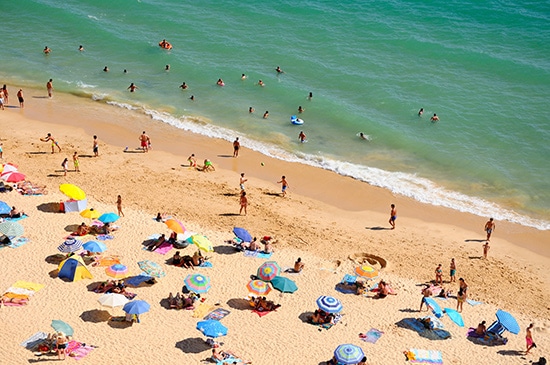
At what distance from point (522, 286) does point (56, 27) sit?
3902 cm

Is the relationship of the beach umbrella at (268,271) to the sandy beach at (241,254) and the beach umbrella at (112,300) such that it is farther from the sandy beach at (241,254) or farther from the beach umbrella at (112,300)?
the beach umbrella at (112,300)

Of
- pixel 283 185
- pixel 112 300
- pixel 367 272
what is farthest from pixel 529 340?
pixel 112 300

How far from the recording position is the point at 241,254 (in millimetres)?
23391

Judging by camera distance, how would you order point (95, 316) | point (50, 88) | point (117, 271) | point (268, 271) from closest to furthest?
point (95, 316), point (117, 271), point (268, 271), point (50, 88)

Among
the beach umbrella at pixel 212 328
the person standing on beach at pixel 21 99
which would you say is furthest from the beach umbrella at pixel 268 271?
the person standing on beach at pixel 21 99

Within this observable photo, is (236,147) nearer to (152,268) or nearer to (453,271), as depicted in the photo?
(152,268)

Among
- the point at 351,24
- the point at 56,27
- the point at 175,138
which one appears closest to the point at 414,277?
the point at 175,138

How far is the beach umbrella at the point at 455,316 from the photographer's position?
19.9 meters

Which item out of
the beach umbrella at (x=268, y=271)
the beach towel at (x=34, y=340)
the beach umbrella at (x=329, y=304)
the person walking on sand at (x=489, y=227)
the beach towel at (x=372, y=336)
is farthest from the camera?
the person walking on sand at (x=489, y=227)

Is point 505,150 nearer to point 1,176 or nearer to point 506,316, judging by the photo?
point 506,316

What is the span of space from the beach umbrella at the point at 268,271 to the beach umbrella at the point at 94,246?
17.9 ft

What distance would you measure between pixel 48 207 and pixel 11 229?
10.6ft

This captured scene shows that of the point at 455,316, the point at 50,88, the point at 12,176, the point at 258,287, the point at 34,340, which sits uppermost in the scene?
the point at 50,88

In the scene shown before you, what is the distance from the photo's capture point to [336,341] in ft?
63.5
